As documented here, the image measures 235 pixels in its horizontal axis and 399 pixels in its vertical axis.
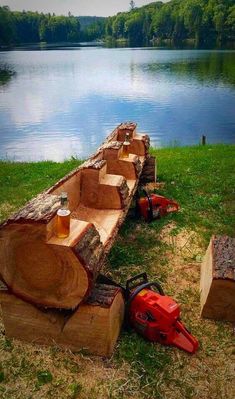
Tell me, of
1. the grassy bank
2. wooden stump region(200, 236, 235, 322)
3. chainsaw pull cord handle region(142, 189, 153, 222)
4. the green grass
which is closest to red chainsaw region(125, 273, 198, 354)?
the grassy bank

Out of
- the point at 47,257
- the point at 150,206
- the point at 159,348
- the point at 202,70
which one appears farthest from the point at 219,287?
the point at 202,70

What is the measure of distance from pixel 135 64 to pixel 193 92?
32360 millimetres

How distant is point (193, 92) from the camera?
36.6 metres

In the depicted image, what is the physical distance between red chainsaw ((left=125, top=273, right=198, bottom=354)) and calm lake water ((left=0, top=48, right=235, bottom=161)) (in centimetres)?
1560

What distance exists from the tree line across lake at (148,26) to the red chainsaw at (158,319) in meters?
103

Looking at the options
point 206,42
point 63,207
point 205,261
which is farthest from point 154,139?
point 206,42

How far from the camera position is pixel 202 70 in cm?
4919

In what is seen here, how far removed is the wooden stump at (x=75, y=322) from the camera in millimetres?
4172

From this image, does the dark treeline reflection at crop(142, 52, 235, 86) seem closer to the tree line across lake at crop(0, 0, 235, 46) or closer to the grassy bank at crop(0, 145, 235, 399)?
the grassy bank at crop(0, 145, 235, 399)

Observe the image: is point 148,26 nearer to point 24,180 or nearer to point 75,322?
point 24,180

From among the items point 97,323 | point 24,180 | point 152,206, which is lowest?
point 24,180

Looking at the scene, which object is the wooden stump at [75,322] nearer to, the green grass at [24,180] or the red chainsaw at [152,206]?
the red chainsaw at [152,206]

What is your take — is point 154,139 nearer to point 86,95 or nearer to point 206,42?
point 86,95

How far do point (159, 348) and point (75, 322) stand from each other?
43.7 inches
